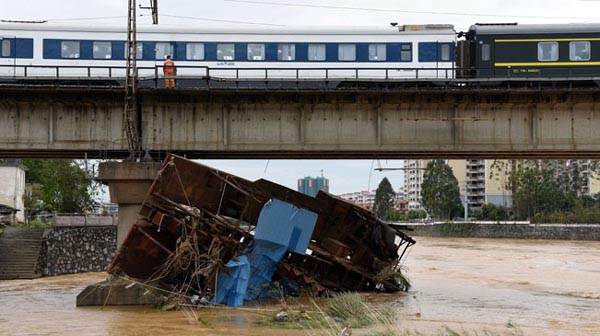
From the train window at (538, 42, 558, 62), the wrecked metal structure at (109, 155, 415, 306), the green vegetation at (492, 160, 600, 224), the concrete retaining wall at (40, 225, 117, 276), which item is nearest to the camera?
the wrecked metal structure at (109, 155, 415, 306)

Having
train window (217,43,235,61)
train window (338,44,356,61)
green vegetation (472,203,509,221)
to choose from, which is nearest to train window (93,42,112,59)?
train window (217,43,235,61)

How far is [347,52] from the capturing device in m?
33.2

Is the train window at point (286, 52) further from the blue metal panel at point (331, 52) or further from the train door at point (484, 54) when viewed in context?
the train door at point (484, 54)

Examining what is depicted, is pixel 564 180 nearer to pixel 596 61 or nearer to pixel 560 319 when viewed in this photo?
pixel 596 61

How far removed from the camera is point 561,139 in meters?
26.8

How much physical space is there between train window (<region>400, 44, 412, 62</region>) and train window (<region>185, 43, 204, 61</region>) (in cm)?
834

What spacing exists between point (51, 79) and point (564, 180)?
11317cm

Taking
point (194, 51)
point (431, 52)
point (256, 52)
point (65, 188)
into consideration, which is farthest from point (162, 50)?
point (65, 188)

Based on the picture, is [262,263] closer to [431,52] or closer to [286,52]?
[286,52]

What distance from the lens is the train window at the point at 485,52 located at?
32.0 metres

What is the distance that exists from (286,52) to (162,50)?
5.12 m

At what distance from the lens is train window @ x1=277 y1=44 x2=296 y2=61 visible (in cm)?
3247

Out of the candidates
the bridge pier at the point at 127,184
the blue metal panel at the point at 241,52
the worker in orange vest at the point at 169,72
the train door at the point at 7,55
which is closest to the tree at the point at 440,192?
the blue metal panel at the point at 241,52

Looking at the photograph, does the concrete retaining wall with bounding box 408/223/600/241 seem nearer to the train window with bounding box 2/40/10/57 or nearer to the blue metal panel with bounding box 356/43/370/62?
the blue metal panel with bounding box 356/43/370/62
